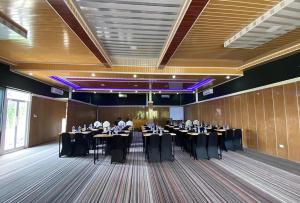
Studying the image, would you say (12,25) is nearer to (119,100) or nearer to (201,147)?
(201,147)

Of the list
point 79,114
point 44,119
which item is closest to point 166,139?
point 44,119

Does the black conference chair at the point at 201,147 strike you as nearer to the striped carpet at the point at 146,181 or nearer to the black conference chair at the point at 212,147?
the black conference chair at the point at 212,147

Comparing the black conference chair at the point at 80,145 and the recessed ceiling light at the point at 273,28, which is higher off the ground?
the recessed ceiling light at the point at 273,28

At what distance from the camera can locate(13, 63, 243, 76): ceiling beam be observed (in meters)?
7.37

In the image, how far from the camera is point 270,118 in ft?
22.9

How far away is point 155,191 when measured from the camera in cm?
370

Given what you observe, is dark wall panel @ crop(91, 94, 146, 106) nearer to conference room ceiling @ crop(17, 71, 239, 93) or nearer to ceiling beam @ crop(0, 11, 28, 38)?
conference room ceiling @ crop(17, 71, 239, 93)

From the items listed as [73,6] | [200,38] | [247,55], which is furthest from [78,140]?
[247,55]

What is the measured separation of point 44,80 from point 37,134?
3007 millimetres

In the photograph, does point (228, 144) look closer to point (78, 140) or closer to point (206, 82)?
point (206, 82)

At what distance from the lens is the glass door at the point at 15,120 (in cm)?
753

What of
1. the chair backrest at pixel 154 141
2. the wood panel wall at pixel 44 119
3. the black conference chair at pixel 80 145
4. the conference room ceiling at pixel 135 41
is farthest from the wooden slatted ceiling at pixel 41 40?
the chair backrest at pixel 154 141

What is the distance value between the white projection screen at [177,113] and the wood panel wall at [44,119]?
11.0 metres

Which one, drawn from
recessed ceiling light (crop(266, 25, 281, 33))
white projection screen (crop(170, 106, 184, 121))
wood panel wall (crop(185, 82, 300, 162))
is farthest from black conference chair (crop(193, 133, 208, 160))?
white projection screen (crop(170, 106, 184, 121))
